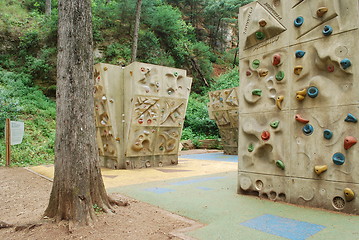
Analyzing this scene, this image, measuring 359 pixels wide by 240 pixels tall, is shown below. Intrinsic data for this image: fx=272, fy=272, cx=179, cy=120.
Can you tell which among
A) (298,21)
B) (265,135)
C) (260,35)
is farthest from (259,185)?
(298,21)

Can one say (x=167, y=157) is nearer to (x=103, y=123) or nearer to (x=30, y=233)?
(x=103, y=123)

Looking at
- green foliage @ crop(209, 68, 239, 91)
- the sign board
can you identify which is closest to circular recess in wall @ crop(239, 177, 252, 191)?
the sign board

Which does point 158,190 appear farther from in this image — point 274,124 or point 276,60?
point 276,60

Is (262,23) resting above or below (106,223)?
above

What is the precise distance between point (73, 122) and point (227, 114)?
956 centimetres

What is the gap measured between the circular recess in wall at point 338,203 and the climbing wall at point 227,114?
8.20 metres

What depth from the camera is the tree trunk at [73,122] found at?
3.31 metres

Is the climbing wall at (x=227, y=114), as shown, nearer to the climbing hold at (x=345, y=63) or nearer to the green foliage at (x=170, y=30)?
the climbing hold at (x=345, y=63)

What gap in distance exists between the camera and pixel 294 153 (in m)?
4.23

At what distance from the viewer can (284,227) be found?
3.18 metres

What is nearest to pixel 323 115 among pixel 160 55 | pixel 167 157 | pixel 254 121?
pixel 254 121

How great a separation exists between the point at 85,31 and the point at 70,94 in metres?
0.84

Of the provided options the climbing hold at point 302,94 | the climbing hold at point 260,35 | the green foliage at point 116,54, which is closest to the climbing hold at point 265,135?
the climbing hold at point 302,94

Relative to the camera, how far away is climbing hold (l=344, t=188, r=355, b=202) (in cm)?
356
